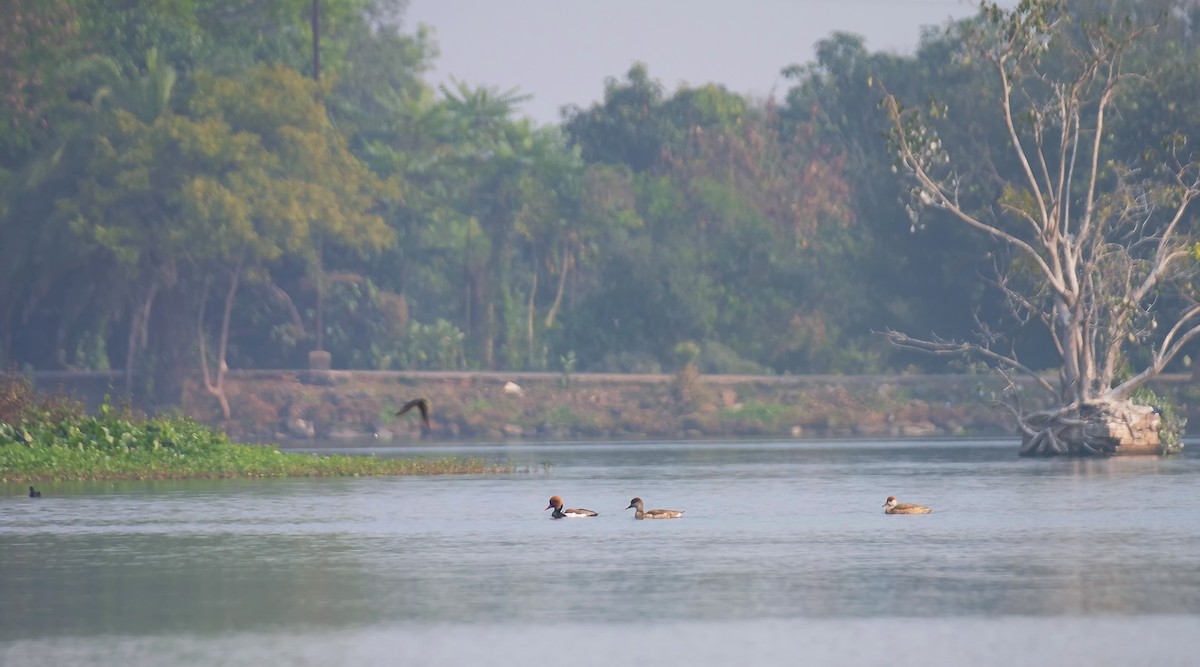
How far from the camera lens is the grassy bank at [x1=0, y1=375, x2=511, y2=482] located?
44531mm

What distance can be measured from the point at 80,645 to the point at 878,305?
75930 mm

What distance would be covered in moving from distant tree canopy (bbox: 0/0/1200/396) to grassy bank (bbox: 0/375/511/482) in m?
30.3

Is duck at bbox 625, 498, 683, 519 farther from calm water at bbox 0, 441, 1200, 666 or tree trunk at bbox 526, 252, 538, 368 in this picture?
tree trunk at bbox 526, 252, 538, 368

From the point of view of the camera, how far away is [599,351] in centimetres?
9356

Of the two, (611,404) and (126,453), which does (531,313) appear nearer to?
(611,404)

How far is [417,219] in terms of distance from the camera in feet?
315

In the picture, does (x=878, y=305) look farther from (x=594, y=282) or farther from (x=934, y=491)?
(x=934, y=491)

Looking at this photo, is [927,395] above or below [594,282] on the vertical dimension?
below

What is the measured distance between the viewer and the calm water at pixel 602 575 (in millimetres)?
19031

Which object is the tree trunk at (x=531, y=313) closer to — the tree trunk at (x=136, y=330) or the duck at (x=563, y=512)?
the tree trunk at (x=136, y=330)

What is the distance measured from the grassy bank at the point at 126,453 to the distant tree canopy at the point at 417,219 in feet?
99.5

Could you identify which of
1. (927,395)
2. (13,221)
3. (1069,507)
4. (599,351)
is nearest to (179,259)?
(13,221)

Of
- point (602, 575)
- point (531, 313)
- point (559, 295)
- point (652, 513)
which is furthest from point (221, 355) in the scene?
point (602, 575)

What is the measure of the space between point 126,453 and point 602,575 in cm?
2401
